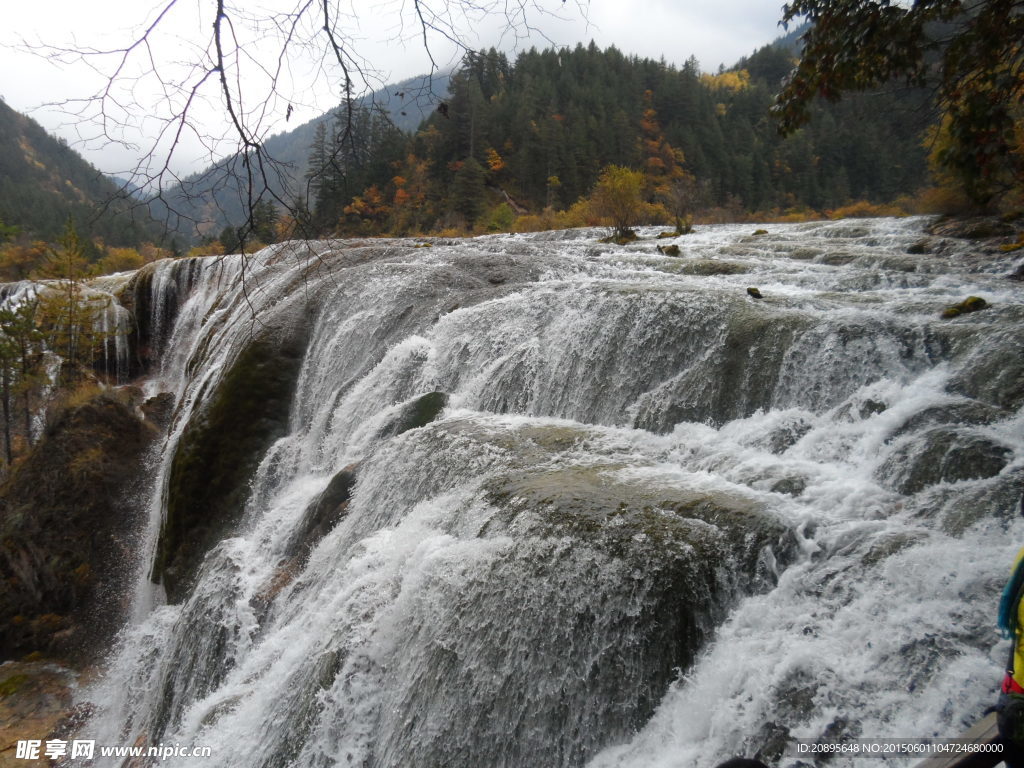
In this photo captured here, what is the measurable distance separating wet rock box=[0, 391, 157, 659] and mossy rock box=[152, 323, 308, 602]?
1.92m

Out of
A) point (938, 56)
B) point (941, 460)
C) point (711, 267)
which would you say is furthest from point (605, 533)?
point (711, 267)

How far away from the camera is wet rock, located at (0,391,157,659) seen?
9945 millimetres

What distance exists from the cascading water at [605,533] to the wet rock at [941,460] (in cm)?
2

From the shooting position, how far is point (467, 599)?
401cm

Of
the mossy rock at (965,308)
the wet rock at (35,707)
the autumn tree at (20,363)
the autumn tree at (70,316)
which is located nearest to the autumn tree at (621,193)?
the mossy rock at (965,308)

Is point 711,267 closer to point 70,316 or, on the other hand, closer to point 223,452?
point 223,452

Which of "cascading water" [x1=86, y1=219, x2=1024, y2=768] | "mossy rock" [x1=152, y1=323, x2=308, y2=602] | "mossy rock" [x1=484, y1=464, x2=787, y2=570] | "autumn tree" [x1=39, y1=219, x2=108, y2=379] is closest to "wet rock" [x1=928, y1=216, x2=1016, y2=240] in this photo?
"cascading water" [x1=86, y1=219, x2=1024, y2=768]

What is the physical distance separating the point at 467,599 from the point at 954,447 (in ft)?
11.8

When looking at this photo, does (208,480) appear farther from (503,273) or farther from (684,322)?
(684,322)

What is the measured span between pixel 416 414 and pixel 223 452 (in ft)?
14.0

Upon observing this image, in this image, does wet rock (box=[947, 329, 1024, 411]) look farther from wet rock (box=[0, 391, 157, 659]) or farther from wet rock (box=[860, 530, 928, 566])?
wet rock (box=[0, 391, 157, 659])

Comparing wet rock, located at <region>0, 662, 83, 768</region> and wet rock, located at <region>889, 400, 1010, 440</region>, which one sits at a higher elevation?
wet rock, located at <region>889, 400, 1010, 440</region>

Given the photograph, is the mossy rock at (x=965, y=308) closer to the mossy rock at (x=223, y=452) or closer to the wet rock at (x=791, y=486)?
the wet rock at (x=791, y=486)

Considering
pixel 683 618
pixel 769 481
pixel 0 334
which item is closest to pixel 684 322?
pixel 769 481
